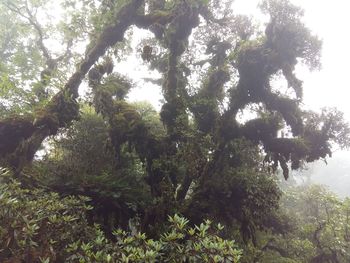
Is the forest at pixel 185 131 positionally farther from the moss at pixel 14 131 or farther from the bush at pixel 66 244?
the bush at pixel 66 244

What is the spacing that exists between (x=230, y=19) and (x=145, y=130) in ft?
23.0

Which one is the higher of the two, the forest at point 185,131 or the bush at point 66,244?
the forest at point 185,131

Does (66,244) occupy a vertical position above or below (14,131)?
below

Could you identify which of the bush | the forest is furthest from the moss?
the bush

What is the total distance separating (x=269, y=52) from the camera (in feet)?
48.1

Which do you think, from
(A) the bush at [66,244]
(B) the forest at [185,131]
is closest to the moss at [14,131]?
(B) the forest at [185,131]

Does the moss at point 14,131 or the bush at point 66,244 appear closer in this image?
the bush at point 66,244

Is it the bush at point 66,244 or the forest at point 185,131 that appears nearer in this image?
the bush at point 66,244

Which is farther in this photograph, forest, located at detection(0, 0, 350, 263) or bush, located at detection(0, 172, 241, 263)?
forest, located at detection(0, 0, 350, 263)

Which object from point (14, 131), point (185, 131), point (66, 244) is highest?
point (185, 131)

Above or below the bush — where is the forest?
above

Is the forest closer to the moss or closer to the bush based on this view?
the moss

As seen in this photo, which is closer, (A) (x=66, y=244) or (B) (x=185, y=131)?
(A) (x=66, y=244)

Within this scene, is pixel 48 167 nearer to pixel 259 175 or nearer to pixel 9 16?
pixel 259 175
